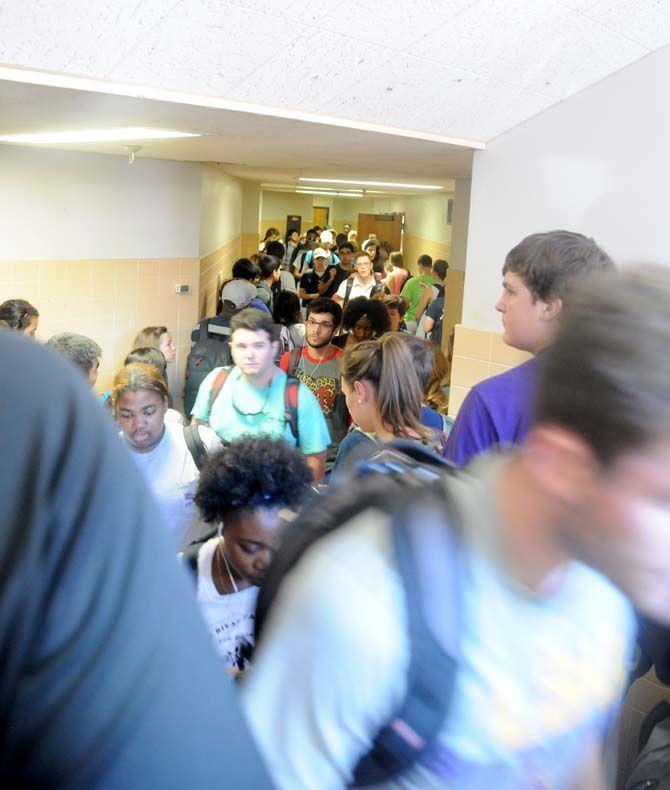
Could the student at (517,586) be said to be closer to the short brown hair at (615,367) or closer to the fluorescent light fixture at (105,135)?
the short brown hair at (615,367)

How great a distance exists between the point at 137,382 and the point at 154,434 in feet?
0.81

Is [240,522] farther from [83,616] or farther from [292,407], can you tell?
[83,616]

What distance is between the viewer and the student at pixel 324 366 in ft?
14.8

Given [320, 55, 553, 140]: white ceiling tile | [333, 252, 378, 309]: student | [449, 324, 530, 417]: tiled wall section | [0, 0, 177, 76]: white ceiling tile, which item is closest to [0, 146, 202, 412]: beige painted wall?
[333, 252, 378, 309]: student

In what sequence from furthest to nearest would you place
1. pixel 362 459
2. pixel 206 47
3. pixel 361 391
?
1. pixel 361 391
2. pixel 206 47
3. pixel 362 459

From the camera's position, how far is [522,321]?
89.5 inches

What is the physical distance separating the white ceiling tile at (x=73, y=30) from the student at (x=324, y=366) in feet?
7.83

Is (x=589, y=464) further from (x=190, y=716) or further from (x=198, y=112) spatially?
(x=198, y=112)

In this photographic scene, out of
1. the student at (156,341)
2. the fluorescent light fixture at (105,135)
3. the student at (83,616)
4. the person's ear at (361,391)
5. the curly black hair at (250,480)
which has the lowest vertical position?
the student at (156,341)

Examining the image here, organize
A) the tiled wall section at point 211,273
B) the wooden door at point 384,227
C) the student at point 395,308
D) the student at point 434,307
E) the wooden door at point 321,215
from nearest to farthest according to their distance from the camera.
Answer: the student at point 395,308, the student at point 434,307, the tiled wall section at point 211,273, the wooden door at point 384,227, the wooden door at point 321,215

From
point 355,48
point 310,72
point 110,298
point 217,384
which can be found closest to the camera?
point 355,48

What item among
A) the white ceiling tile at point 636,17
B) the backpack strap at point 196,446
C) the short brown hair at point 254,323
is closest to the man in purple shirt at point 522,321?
the white ceiling tile at point 636,17

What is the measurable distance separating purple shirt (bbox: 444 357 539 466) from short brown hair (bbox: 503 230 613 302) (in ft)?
0.89

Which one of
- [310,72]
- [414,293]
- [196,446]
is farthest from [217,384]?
[414,293]
